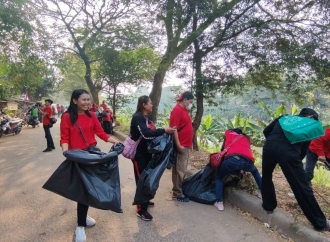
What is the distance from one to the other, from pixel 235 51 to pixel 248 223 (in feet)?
12.1

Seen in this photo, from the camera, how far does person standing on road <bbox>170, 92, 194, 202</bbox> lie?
Result: 3807mm

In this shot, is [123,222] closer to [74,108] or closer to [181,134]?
[181,134]

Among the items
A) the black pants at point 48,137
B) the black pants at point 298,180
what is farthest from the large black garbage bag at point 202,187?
the black pants at point 48,137

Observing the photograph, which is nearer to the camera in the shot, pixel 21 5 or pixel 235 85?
pixel 235 85

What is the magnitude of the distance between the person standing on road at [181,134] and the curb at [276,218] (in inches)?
29.6

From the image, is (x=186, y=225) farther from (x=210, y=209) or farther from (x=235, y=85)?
(x=235, y=85)

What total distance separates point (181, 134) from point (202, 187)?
3.04 ft

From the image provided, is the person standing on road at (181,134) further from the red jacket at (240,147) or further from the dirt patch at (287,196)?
the dirt patch at (287,196)

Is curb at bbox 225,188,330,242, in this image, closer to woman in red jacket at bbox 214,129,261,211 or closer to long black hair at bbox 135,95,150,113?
woman in red jacket at bbox 214,129,261,211

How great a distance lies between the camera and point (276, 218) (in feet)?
10.5

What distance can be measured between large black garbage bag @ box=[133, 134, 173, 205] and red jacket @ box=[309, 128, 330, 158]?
7.66 ft

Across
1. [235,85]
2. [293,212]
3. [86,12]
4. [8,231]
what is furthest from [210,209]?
[86,12]

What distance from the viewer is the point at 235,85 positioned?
604 centimetres

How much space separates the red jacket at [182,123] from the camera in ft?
12.5
